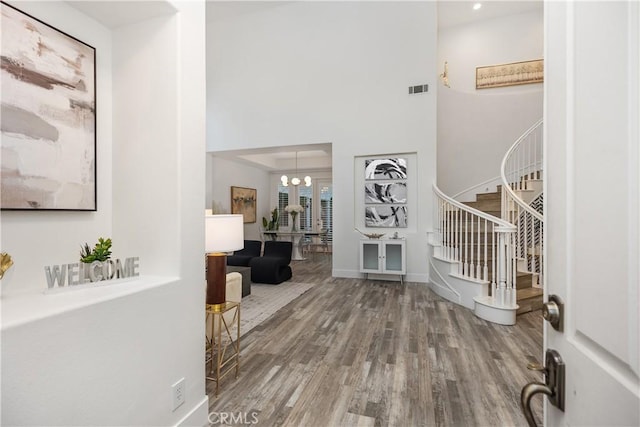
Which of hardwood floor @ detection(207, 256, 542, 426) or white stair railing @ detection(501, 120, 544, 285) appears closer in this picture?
hardwood floor @ detection(207, 256, 542, 426)

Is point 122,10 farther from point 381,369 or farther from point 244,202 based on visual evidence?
point 244,202

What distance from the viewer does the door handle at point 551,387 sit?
0.60m

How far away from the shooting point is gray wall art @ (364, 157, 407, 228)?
17.3 feet

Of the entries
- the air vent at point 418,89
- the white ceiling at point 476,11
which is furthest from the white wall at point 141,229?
the white ceiling at point 476,11

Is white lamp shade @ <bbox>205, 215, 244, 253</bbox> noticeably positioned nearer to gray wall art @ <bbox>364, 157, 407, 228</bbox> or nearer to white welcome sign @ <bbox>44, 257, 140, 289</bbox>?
white welcome sign @ <bbox>44, 257, 140, 289</bbox>

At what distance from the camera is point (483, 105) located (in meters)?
6.00

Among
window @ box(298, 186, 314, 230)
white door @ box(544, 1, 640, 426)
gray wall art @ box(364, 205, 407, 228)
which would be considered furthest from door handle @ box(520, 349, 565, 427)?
window @ box(298, 186, 314, 230)

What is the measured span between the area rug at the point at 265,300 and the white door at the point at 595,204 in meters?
2.88

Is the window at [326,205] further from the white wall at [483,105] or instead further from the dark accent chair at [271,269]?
the dark accent chair at [271,269]

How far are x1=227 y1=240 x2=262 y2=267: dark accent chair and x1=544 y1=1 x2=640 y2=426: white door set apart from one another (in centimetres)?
500

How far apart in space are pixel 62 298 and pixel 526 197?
5.79 meters

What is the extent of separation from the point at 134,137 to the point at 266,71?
5.05m

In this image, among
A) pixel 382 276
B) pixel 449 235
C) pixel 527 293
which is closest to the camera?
pixel 527 293

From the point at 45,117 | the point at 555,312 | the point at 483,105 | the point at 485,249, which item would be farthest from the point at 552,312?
the point at 483,105
